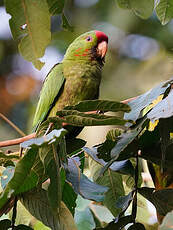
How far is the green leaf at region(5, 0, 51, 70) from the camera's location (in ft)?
3.68

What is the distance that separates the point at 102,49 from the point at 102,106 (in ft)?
3.94

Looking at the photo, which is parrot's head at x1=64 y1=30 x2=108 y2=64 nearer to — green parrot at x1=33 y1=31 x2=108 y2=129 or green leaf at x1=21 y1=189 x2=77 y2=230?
green parrot at x1=33 y1=31 x2=108 y2=129

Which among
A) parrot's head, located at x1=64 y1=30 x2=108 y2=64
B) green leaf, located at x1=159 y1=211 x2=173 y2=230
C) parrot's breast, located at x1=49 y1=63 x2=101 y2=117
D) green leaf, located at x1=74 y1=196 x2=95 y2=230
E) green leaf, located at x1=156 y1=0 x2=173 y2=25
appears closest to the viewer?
green leaf, located at x1=159 y1=211 x2=173 y2=230

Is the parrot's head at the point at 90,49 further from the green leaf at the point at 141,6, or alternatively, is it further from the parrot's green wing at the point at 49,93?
the green leaf at the point at 141,6

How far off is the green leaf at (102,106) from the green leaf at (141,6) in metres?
0.37

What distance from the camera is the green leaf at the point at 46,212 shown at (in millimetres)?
962

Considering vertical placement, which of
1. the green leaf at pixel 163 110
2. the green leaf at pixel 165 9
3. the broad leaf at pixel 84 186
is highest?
the green leaf at pixel 165 9

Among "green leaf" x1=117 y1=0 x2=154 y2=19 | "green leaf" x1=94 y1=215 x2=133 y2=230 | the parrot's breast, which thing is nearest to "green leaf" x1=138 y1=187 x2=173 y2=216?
"green leaf" x1=94 y1=215 x2=133 y2=230

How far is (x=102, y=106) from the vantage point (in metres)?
0.94

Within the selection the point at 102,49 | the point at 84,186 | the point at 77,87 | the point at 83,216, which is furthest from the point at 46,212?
the point at 102,49

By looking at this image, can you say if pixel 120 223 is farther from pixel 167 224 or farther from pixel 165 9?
pixel 165 9

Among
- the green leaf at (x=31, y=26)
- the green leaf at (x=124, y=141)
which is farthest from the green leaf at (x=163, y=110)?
the green leaf at (x=31, y=26)

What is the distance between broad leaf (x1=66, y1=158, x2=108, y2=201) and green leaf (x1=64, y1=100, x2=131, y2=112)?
0.55 feet

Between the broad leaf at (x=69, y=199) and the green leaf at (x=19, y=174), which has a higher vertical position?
the green leaf at (x=19, y=174)
